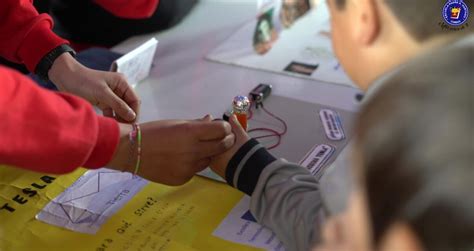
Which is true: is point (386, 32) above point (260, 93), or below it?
above

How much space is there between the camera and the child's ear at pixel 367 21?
49 cm

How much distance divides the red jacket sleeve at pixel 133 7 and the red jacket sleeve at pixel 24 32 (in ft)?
0.91

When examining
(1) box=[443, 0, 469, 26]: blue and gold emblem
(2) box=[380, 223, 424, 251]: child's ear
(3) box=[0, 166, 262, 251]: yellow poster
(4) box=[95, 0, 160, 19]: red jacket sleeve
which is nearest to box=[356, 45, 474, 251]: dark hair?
(2) box=[380, 223, 424, 251]: child's ear

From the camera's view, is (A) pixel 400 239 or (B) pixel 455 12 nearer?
(A) pixel 400 239

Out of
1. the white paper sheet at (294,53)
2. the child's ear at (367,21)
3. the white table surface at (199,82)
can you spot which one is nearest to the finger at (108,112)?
the white table surface at (199,82)

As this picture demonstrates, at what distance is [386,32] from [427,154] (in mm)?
155

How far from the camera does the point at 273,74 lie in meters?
1.11

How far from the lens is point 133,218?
2.47ft

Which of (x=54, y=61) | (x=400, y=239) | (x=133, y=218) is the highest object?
(x=400, y=239)

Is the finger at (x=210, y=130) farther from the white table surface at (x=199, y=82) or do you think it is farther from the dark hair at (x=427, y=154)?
the dark hair at (x=427, y=154)

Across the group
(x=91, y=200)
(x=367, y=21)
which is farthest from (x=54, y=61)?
(x=367, y=21)

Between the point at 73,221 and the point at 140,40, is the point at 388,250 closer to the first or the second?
the point at 73,221

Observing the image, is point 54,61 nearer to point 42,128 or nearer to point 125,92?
point 125,92

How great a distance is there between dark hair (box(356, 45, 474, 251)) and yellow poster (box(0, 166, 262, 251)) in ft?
1.14
